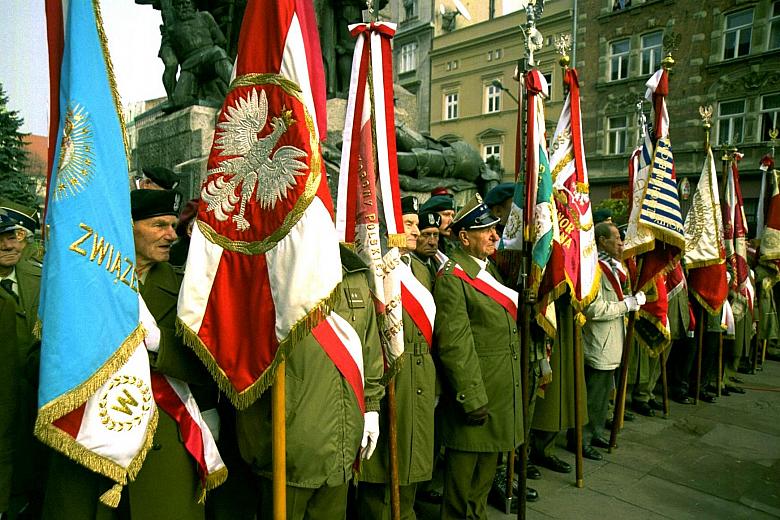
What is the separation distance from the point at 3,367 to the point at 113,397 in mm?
682

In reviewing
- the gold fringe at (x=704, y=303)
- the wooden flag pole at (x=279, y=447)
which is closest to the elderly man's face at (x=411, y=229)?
the wooden flag pole at (x=279, y=447)

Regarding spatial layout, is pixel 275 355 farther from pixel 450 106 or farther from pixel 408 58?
pixel 408 58

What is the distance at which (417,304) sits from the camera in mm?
3285

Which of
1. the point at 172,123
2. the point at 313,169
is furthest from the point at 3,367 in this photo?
the point at 172,123

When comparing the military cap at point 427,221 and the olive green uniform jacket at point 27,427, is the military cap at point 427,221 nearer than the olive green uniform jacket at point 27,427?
No

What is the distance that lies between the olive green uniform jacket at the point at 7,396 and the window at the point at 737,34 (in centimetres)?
2732

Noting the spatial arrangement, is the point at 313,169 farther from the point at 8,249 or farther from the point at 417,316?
the point at 8,249

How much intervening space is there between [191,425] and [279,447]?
16.4 inches

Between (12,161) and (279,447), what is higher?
(12,161)

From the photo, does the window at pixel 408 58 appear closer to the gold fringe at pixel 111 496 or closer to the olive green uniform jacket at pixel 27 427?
the olive green uniform jacket at pixel 27 427

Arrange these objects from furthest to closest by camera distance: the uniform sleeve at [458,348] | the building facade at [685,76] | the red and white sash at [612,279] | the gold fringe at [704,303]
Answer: the building facade at [685,76] → the gold fringe at [704,303] → the red and white sash at [612,279] → the uniform sleeve at [458,348]

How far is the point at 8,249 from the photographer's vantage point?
362 cm

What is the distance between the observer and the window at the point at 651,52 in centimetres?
2488

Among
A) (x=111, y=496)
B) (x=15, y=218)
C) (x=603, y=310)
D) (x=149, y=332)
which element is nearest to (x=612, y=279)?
(x=603, y=310)
